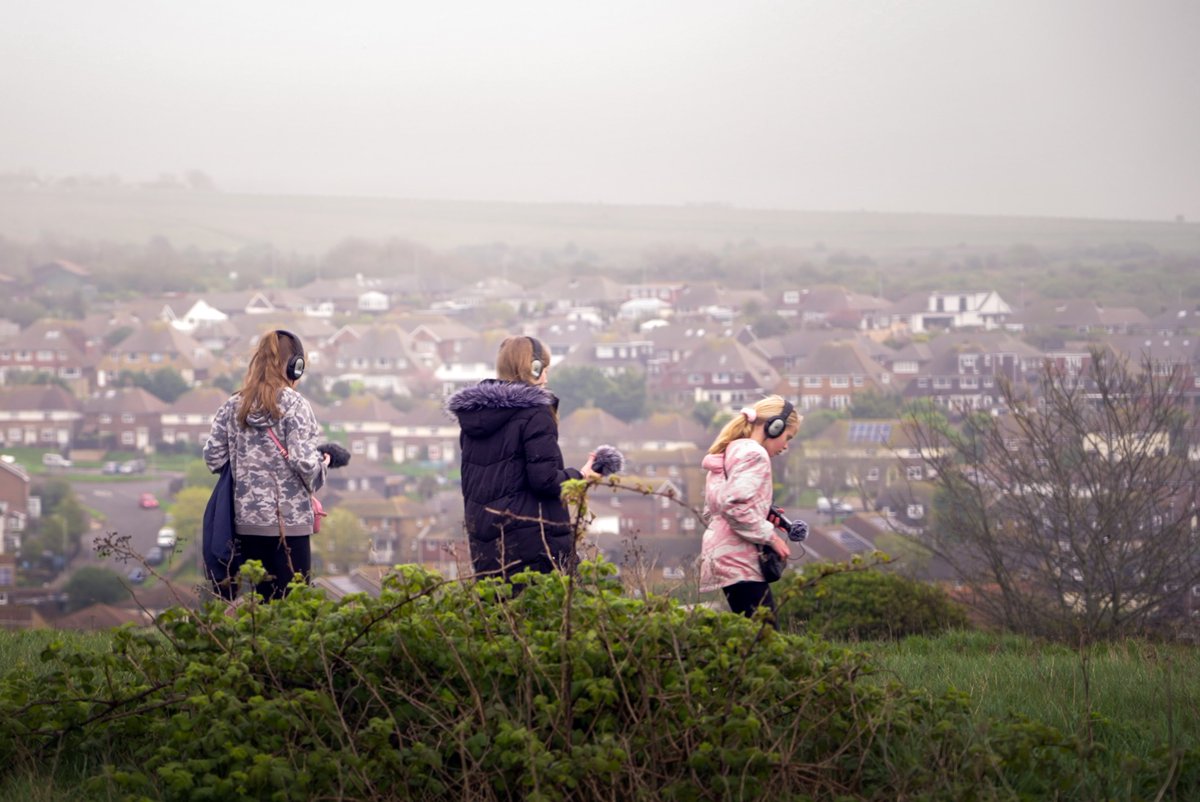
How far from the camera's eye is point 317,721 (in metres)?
4.31

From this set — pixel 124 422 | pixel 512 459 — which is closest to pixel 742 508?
pixel 512 459

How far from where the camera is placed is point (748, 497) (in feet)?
20.8

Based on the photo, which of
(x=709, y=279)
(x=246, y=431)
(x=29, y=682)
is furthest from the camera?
(x=709, y=279)

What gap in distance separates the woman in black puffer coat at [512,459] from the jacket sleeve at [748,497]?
75 centimetres

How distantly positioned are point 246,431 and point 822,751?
3.34 m

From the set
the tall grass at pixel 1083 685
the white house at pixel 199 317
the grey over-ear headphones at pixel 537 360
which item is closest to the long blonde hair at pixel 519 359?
the grey over-ear headphones at pixel 537 360

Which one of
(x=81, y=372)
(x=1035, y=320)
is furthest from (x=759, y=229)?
(x=81, y=372)

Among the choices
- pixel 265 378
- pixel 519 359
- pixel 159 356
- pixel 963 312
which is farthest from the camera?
pixel 159 356

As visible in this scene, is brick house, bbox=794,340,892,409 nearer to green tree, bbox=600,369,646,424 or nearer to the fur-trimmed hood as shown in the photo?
green tree, bbox=600,369,646,424

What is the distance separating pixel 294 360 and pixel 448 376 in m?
85.7

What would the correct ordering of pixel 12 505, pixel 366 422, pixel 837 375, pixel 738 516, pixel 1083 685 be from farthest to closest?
pixel 366 422 → pixel 837 375 → pixel 12 505 → pixel 738 516 → pixel 1083 685

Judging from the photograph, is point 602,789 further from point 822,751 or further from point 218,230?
point 218,230

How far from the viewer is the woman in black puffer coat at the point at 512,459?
6414 mm

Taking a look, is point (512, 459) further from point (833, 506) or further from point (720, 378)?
point (720, 378)
